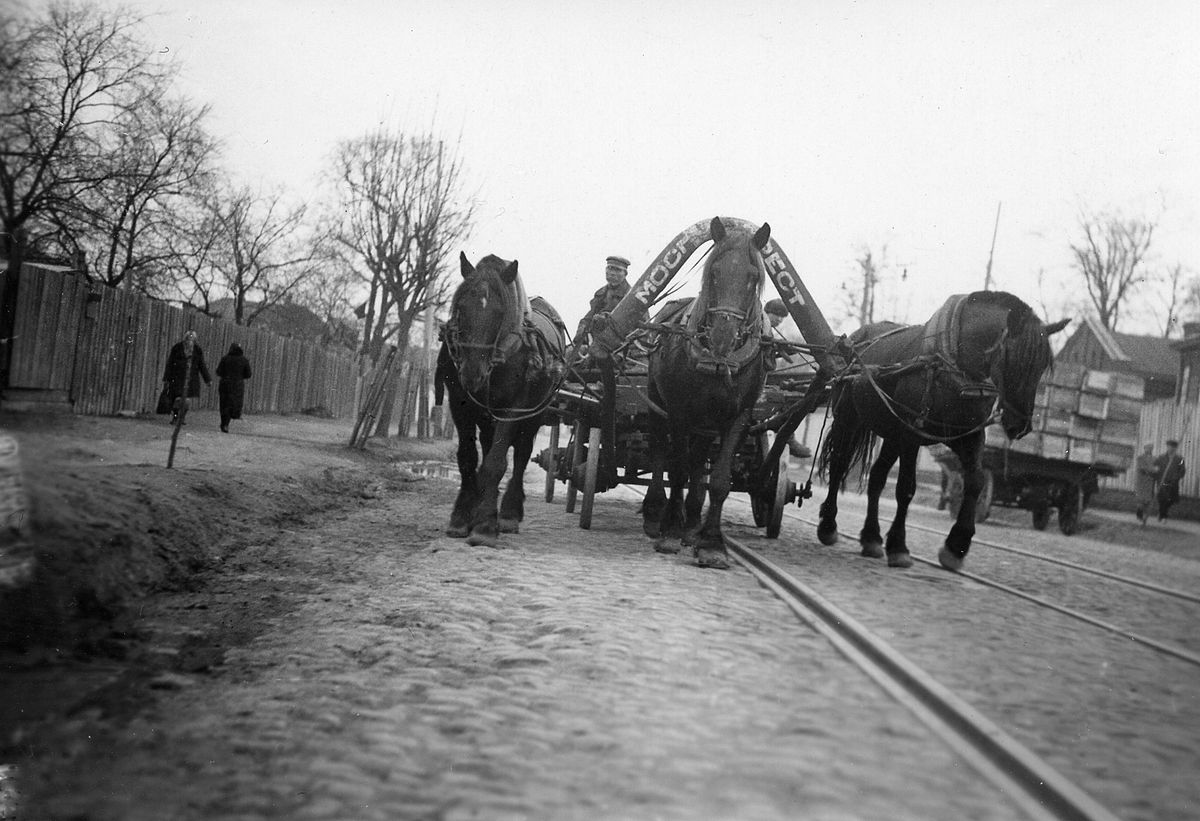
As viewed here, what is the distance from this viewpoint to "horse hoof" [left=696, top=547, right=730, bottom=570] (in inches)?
266

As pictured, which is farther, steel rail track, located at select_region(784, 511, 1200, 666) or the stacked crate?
the stacked crate

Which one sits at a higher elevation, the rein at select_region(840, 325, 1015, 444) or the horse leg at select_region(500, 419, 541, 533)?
the rein at select_region(840, 325, 1015, 444)

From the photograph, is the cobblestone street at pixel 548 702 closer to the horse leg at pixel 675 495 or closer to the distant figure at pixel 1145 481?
the horse leg at pixel 675 495

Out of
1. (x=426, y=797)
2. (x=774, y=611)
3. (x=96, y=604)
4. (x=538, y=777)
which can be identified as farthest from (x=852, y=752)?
(x=96, y=604)

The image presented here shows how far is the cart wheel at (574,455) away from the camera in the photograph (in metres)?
9.81

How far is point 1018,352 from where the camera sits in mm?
7488

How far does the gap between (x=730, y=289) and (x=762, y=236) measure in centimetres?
51

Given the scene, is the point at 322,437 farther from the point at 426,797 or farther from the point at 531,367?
the point at 426,797

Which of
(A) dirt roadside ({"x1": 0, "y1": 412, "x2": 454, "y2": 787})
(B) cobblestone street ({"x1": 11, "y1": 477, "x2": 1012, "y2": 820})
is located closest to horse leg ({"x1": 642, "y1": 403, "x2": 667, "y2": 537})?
(A) dirt roadside ({"x1": 0, "y1": 412, "x2": 454, "y2": 787})

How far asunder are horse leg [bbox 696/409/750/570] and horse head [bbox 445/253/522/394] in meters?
1.81

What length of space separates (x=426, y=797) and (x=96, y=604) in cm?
253

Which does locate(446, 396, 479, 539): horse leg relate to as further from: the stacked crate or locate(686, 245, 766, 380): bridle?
the stacked crate

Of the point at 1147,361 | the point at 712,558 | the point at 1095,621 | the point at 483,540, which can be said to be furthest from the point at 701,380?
the point at 1147,361

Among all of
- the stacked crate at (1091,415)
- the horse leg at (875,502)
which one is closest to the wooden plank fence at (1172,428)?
the stacked crate at (1091,415)
